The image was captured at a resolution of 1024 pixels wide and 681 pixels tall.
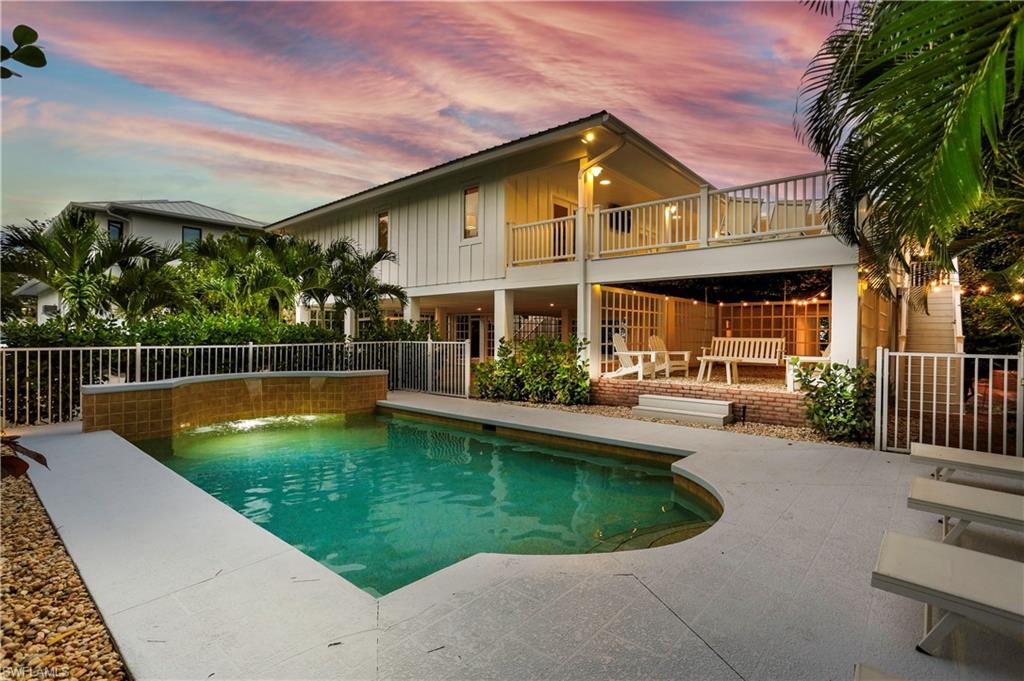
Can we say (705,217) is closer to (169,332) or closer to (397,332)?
(397,332)

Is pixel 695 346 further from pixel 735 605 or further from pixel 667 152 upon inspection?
pixel 735 605

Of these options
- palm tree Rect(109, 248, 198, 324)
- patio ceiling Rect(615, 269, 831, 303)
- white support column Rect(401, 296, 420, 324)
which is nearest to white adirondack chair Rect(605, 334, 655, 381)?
patio ceiling Rect(615, 269, 831, 303)

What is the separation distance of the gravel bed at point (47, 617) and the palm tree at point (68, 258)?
644 cm

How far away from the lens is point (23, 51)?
123cm

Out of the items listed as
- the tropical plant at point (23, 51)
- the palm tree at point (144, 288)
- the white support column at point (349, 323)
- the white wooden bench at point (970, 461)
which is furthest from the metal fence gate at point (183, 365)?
the white wooden bench at point (970, 461)

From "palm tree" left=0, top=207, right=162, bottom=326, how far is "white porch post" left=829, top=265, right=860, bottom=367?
42.2ft

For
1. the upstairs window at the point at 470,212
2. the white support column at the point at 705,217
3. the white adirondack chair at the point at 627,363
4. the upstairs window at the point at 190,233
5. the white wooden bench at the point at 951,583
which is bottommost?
the white wooden bench at the point at 951,583

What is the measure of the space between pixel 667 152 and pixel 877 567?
11.9 m

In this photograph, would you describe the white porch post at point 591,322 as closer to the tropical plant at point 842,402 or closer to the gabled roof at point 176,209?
the tropical plant at point 842,402

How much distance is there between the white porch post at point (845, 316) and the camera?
8.04 m

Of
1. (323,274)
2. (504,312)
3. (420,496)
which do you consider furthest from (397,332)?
(420,496)

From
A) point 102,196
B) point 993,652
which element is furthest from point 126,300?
point 102,196

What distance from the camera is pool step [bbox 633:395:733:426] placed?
352 inches

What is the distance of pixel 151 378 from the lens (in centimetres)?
973
